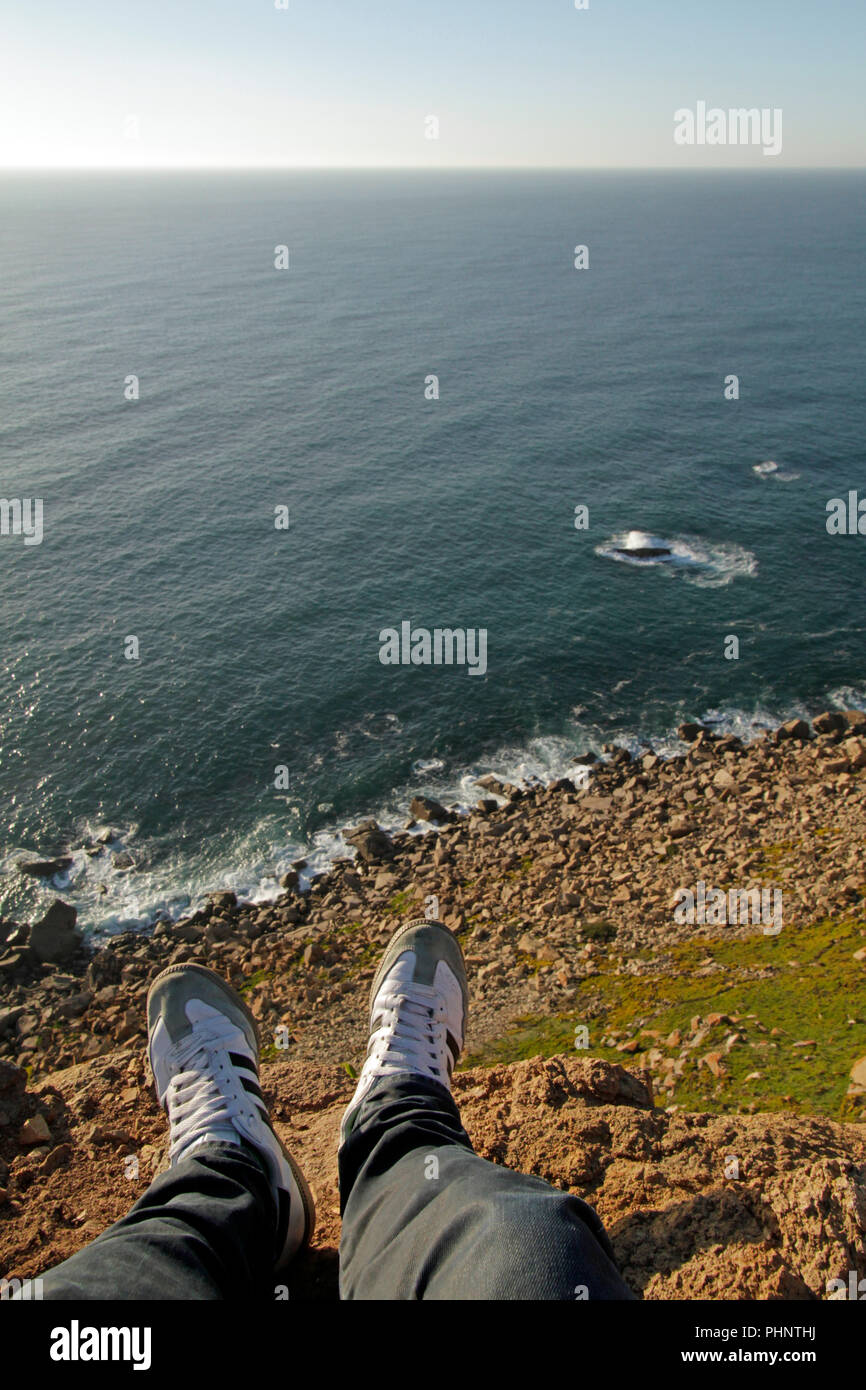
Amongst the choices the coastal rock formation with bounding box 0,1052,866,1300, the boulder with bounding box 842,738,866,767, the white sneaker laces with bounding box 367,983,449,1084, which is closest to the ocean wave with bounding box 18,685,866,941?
the boulder with bounding box 842,738,866,767

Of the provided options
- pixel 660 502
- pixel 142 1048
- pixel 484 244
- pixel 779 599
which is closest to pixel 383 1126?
pixel 142 1048

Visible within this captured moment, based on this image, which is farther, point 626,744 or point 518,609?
point 518,609

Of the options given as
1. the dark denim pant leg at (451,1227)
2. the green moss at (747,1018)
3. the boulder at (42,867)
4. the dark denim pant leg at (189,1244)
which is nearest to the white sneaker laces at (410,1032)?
the dark denim pant leg at (451,1227)

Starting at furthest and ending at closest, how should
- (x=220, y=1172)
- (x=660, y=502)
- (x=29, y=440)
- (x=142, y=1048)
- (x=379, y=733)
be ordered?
(x=29, y=440) → (x=660, y=502) → (x=379, y=733) → (x=142, y=1048) → (x=220, y=1172)

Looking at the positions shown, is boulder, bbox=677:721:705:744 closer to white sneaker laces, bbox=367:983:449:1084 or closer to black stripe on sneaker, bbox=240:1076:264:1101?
white sneaker laces, bbox=367:983:449:1084

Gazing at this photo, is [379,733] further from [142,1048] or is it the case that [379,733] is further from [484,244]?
[484,244]

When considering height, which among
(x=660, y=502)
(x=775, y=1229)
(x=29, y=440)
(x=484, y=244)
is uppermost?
(x=484, y=244)
